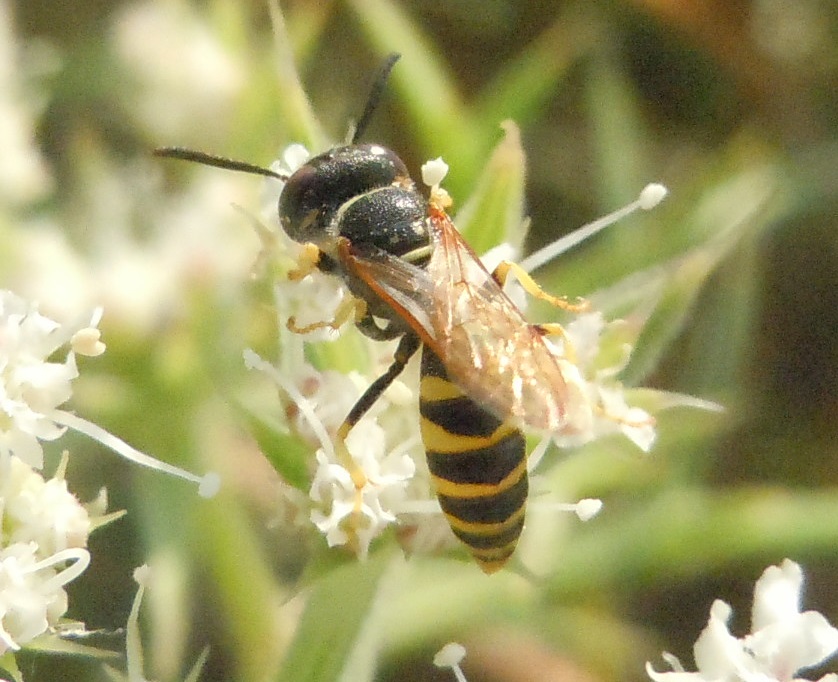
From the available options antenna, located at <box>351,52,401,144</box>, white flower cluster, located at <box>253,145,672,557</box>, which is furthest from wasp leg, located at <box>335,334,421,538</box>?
antenna, located at <box>351,52,401,144</box>

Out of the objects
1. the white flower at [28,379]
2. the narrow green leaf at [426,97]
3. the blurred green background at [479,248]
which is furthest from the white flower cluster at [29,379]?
the narrow green leaf at [426,97]

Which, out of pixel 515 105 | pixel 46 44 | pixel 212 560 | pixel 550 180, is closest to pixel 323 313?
pixel 212 560

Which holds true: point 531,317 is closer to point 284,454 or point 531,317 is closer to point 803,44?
point 284,454

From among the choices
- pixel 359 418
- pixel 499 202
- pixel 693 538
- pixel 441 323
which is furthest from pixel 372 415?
pixel 693 538

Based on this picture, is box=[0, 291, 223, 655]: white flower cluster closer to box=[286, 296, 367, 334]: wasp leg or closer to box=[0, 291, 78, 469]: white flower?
box=[0, 291, 78, 469]: white flower

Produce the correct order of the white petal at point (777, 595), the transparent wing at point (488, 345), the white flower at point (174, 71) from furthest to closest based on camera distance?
the white flower at point (174, 71), the white petal at point (777, 595), the transparent wing at point (488, 345)

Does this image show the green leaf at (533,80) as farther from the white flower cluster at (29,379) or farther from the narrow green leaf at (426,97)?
the white flower cluster at (29,379)
